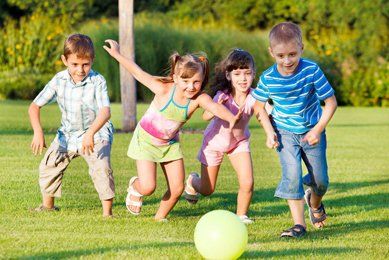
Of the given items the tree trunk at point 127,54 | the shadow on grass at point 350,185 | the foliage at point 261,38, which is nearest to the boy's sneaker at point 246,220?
the shadow on grass at point 350,185

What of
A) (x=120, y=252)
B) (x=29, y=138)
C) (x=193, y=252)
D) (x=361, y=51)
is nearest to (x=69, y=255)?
(x=120, y=252)

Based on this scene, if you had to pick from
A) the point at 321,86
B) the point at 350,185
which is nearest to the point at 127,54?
the point at 350,185

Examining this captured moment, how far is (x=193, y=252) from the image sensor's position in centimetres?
661

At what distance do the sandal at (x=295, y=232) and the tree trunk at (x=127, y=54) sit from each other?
11317mm

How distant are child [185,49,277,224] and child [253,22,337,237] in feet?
2.37

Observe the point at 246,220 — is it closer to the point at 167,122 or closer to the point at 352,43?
the point at 167,122

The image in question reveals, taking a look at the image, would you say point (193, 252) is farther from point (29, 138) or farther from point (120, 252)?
point (29, 138)

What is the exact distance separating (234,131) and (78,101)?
4.92ft

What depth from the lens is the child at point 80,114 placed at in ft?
27.7

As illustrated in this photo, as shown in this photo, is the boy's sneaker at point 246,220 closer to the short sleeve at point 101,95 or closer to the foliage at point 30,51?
the short sleeve at point 101,95

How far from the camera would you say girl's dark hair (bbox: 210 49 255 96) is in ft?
28.7

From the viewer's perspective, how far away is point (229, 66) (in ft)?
28.9

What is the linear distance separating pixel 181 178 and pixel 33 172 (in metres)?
3.65

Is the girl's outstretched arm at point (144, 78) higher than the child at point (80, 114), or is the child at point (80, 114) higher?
the girl's outstretched arm at point (144, 78)
